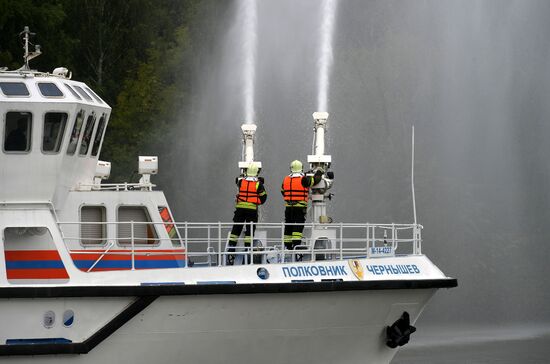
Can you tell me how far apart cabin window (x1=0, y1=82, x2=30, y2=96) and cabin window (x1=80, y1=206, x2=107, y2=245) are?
166 cm

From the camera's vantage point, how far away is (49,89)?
18156mm

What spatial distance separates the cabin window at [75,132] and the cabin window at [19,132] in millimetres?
565

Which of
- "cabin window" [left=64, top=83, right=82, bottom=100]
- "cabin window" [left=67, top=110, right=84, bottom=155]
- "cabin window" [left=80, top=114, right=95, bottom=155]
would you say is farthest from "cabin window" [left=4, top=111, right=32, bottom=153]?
"cabin window" [left=80, top=114, right=95, bottom=155]

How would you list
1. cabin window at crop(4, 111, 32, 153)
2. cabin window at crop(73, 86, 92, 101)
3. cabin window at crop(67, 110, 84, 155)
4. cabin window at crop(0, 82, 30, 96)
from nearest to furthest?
cabin window at crop(4, 111, 32, 153)
cabin window at crop(0, 82, 30, 96)
cabin window at crop(67, 110, 84, 155)
cabin window at crop(73, 86, 92, 101)

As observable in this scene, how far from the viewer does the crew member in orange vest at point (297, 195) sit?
758 inches

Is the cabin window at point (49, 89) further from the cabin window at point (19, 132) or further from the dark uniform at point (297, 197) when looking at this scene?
the dark uniform at point (297, 197)

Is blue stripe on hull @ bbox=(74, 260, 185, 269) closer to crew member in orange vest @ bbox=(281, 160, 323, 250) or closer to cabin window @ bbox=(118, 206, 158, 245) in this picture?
cabin window @ bbox=(118, 206, 158, 245)

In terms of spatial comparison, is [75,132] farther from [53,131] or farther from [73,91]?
[73,91]

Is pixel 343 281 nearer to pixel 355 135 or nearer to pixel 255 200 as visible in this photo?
pixel 255 200

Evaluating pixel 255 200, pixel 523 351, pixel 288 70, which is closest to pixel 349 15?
pixel 288 70

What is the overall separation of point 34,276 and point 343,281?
3.82 m

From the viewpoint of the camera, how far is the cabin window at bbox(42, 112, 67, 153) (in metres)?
18.0

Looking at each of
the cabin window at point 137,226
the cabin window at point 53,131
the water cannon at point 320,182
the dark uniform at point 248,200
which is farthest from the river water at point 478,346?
the cabin window at point 53,131

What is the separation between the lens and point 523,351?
27.0m
